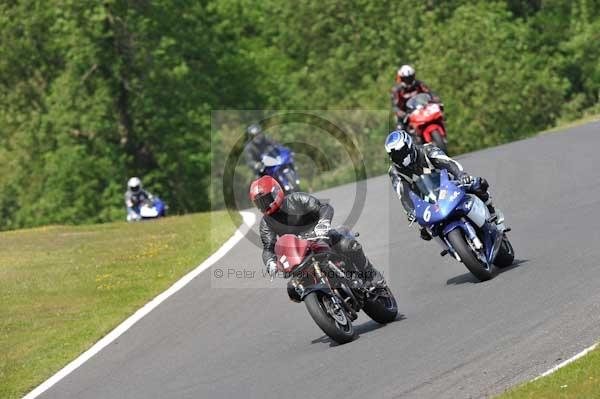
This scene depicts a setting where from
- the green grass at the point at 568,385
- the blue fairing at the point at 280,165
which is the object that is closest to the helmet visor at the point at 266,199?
the green grass at the point at 568,385

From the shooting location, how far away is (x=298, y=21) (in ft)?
193

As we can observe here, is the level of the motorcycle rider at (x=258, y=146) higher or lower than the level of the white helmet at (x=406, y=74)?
lower

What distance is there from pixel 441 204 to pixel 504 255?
3.90ft

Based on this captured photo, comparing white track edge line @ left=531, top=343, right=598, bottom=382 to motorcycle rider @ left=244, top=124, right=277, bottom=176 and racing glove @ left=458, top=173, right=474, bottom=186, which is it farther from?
motorcycle rider @ left=244, top=124, right=277, bottom=176

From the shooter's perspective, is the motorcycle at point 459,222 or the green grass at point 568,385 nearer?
the green grass at point 568,385

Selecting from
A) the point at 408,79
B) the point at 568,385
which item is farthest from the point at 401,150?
the point at 408,79

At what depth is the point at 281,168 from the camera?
82.3 ft

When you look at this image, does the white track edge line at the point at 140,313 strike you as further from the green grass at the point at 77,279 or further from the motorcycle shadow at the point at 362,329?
the motorcycle shadow at the point at 362,329

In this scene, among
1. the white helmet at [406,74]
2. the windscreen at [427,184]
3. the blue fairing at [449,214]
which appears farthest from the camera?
the white helmet at [406,74]

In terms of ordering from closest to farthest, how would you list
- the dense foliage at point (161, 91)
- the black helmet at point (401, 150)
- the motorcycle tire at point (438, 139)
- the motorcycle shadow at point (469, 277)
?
the black helmet at point (401, 150)
the motorcycle shadow at point (469, 277)
the motorcycle tire at point (438, 139)
the dense foliage at point (161, 91)

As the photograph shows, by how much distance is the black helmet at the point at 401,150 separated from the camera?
12773mm

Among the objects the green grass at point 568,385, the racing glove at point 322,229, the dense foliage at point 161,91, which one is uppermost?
the dense foliage at point 161,91

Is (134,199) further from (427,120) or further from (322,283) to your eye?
(322,283)

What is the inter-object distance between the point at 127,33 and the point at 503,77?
14.9 m
